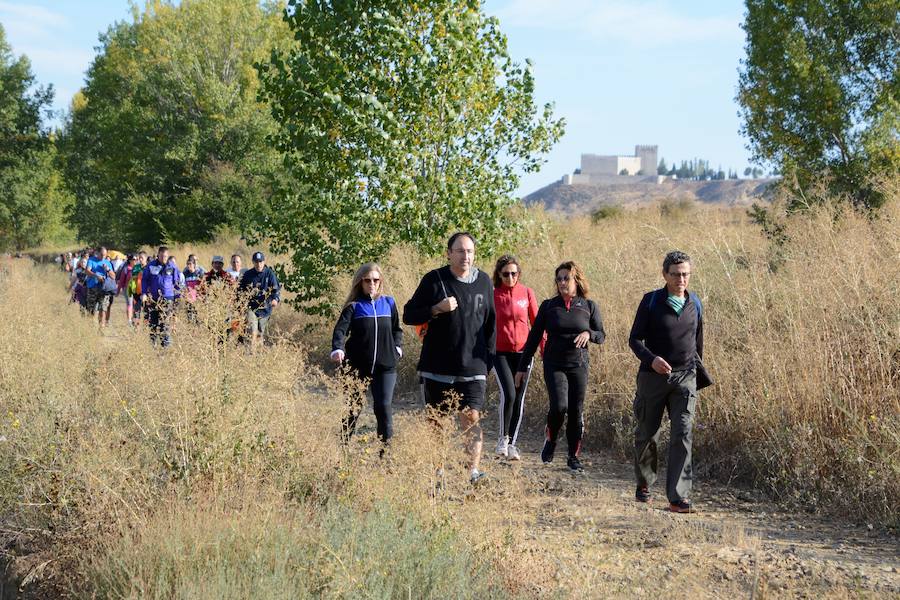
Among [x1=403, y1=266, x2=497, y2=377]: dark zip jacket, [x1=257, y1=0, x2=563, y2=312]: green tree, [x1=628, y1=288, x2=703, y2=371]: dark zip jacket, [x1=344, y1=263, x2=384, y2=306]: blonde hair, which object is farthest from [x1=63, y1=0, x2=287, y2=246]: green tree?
[x1=628, y1=288, x2=703, y2=371]: dark zip jacket

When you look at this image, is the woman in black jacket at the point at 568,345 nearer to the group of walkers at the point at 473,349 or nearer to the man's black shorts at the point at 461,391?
the group of walkers at the point at 473,349

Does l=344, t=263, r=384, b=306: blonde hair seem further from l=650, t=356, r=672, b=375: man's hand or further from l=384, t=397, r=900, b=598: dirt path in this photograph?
l=650, t=356, r=672, b=375: man's hand

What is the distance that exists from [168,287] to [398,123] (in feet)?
20.3

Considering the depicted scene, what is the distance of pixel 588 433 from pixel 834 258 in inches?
116

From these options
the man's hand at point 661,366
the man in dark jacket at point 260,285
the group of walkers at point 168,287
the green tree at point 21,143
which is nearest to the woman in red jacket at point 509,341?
the man's hand at point 661,366

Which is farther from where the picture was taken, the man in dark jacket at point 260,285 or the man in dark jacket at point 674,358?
the man in dark jacket at point 260,285

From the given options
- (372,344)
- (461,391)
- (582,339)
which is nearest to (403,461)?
(461,391)

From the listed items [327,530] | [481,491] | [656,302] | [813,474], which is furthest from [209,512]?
[813,474]

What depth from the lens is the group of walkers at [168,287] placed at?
8846 mm

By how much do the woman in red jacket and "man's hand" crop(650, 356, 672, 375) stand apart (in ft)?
6.11

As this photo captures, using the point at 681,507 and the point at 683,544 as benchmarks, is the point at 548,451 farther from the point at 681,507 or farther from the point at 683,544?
the point at 683,544

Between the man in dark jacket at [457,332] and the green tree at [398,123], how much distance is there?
5.17 m

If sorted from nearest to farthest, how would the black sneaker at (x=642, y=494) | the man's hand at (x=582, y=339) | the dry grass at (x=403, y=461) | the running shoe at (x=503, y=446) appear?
the dry grass at (x=403, y=461) < the black sneaker at (x=642, y=494) < the man's hand at (x=582, y=339) < the running shoe at (x=503, y=446)

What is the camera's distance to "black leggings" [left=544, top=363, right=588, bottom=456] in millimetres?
8445
